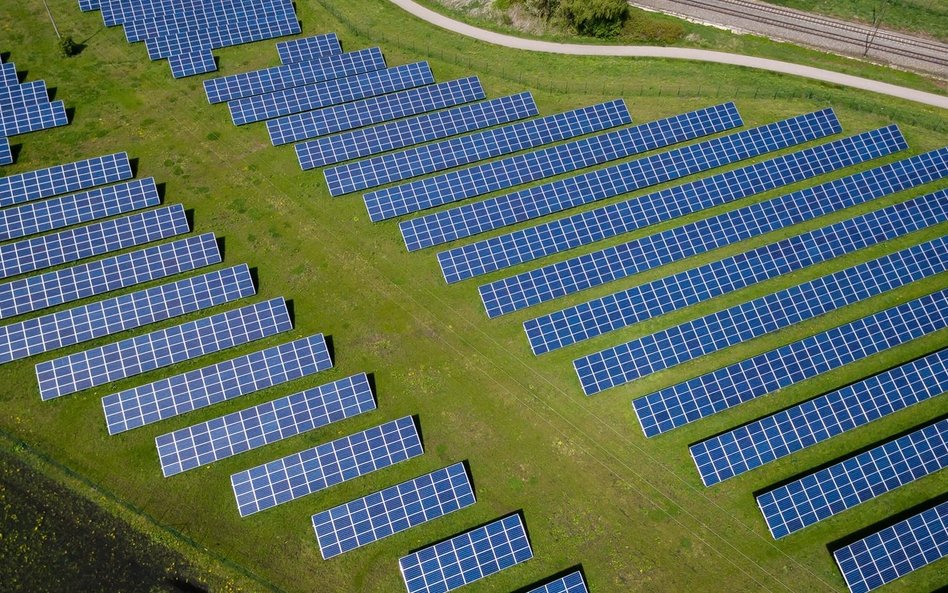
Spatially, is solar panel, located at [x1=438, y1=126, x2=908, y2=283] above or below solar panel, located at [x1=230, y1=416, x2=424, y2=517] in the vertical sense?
above

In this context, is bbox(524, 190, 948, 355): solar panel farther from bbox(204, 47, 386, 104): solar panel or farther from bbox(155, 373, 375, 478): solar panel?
bbox(204, 47, 386, 104): solar panel

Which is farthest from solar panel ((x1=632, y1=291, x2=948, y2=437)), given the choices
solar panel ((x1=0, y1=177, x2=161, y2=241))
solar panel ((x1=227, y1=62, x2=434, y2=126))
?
solar panel ((x1=0, y1=177, x2=161, y2=241))

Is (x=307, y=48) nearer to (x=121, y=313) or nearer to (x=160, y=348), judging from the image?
(x=121, y=313)

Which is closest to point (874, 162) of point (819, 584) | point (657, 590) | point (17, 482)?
point (819, 584)

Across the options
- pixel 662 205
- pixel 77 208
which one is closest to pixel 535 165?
pixel 662 205

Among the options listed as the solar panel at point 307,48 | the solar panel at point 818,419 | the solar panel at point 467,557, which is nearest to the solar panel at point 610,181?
the solar panel at point 818,419

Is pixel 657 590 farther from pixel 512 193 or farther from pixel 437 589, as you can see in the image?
pixel 512 193
